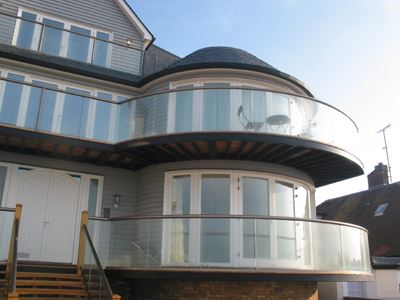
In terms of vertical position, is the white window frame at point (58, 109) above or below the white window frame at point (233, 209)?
above

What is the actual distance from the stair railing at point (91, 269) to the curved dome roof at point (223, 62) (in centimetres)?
539

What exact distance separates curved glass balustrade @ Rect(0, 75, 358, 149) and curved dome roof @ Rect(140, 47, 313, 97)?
152 centimetres

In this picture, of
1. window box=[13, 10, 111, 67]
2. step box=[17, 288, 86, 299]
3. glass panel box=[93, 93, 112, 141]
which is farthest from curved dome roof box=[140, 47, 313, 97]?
step box=[17, 288, 86, 299]

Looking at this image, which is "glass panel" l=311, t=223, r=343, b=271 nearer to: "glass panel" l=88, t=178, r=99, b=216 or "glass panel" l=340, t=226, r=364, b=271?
"glass panel" l=340, t=226, r=364, b=271

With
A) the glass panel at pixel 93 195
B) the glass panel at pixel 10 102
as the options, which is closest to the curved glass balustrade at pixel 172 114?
the glass panel at pixel 10 102

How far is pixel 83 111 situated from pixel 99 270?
497 centimetres

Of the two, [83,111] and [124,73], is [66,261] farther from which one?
[124,73]

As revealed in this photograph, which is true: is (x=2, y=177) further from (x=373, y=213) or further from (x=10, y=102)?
(x=373, y=213)

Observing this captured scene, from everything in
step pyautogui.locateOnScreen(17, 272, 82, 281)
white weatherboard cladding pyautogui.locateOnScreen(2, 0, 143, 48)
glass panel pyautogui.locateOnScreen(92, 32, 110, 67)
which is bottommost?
step pyautogui.locateOnScreen(17, 272, 82, 281)

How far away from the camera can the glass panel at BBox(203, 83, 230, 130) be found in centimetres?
1159

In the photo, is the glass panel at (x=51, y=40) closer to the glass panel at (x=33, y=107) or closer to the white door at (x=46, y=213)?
the glass panel at (x=33, y=107)

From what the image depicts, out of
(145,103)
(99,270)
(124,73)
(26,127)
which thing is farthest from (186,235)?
(124,73)

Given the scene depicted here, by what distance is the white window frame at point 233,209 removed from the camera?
10367 millimetres

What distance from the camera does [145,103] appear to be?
1258 cm
